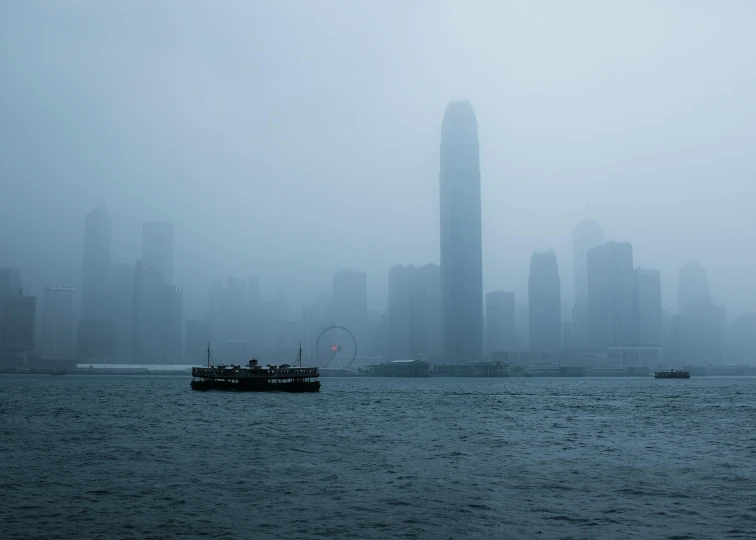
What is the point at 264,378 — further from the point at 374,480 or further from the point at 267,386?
the point at 374,480

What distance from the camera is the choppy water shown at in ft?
132

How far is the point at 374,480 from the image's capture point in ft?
179

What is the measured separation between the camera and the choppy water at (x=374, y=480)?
40.2 metres

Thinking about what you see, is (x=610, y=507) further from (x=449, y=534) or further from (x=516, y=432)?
(x=516, y=432)

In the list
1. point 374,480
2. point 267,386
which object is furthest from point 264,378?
point 374,480

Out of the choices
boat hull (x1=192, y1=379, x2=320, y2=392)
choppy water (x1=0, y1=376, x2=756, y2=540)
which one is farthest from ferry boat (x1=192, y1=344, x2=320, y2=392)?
choppy water (x1=0, y1=376, x2=756, y2=540)

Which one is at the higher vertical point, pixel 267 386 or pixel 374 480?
pixel 267 386

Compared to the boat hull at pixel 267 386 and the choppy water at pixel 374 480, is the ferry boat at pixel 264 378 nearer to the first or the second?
the boat hull at pixel 267 386

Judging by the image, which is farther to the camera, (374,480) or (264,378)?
(264,378)

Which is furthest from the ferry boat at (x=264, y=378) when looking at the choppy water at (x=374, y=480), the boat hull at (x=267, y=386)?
the choppy water at (x=374, y=480)

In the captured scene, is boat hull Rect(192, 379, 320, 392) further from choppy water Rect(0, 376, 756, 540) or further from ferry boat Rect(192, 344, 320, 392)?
choppy water Rect(0, 376, 756, 540)

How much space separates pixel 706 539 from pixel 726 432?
63386 mm

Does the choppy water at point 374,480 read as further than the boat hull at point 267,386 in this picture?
No

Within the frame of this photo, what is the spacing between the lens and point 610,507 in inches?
1768
